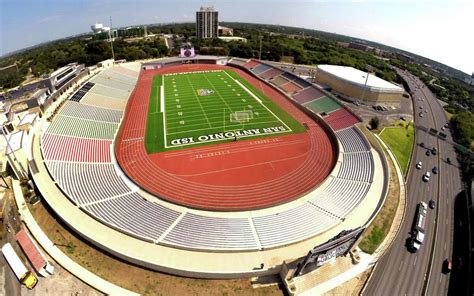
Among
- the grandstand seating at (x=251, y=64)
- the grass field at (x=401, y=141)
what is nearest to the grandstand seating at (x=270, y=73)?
the grandstand seating at (x=251, y=64)

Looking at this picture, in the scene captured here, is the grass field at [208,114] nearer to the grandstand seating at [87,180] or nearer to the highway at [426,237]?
the grandstand seating at [87,180]

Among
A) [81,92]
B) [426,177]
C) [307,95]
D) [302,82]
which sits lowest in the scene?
[426,177]

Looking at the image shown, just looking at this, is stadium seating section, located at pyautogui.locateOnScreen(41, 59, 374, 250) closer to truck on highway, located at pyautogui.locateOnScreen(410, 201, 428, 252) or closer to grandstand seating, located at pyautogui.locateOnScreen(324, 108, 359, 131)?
grandstand seating, located at pyautogui.locateOnScreen(324, 108, 359, 131)

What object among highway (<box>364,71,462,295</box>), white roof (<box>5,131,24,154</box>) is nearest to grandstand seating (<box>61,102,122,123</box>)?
white roof (<box>5,131,24,154</box>)

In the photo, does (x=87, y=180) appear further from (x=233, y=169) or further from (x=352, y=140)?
(x=352, y=140)

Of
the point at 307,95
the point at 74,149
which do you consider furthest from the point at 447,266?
the point at 74,149

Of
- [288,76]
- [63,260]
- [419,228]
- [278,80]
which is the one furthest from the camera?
[278,80]

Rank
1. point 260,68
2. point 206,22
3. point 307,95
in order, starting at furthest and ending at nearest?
point 206,22 → point 260,68 → point 307,95
